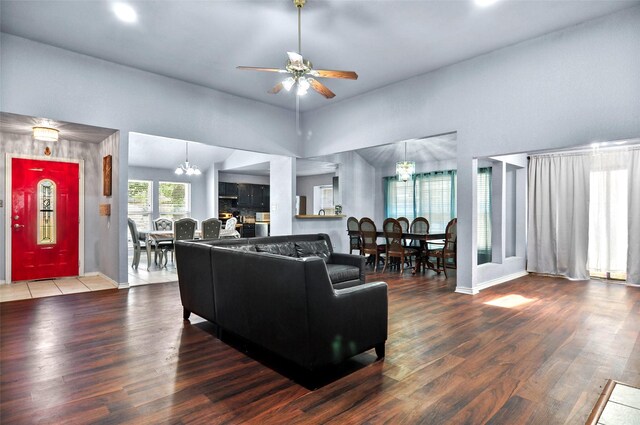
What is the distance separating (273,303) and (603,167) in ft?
20.6

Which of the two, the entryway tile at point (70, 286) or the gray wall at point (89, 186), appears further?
the gray wall at point (89, 186)

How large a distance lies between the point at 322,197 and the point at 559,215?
678 cm

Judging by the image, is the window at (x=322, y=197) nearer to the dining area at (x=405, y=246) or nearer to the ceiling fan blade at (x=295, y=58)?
the dining area at (x=405, y=246)

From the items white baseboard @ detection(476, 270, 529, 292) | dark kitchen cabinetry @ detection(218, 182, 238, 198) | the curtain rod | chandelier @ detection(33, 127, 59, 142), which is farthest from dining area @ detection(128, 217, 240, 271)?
the curtain rod

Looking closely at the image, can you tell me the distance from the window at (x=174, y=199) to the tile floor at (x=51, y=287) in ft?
15.6

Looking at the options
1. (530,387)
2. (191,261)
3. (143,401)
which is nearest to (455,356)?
(530,387)

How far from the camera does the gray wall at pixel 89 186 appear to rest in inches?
202

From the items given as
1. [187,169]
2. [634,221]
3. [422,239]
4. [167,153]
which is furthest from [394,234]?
[167,153]

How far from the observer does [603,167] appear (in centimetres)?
581

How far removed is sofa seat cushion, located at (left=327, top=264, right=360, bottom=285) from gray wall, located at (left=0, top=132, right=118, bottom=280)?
3.32 m

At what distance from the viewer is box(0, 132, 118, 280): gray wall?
5141 mm

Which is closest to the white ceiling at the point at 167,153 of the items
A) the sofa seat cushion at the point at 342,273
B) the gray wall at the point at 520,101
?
the gray wall at the point at 520,101

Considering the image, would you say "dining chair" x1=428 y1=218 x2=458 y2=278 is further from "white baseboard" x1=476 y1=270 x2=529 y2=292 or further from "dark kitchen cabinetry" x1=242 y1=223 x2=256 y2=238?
"dark kitchen cabinetry" x1=242 y1=223 x2=256 y2=238

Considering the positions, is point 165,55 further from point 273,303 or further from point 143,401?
point 143,401
